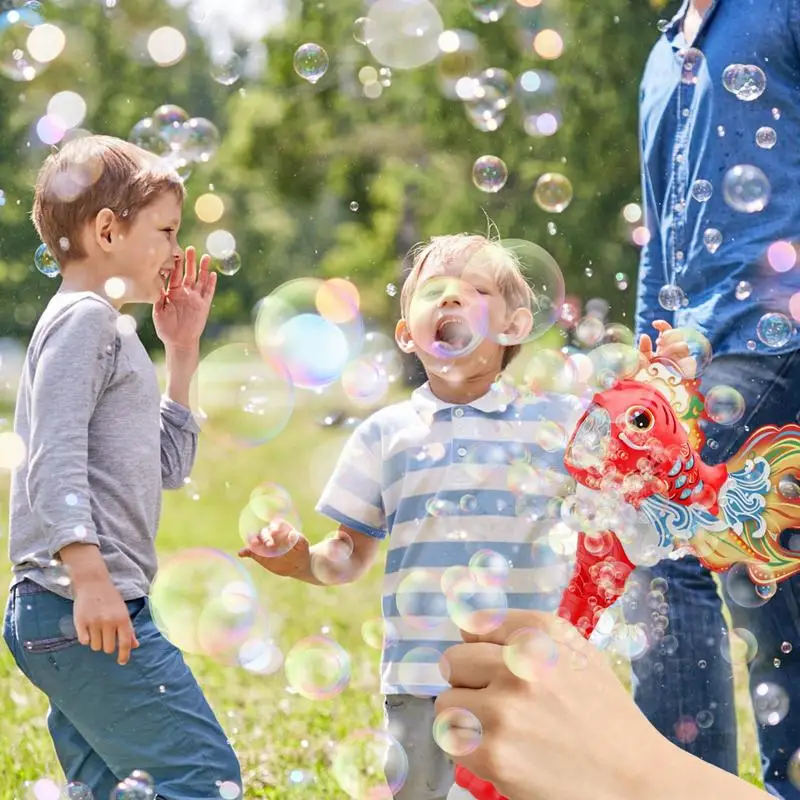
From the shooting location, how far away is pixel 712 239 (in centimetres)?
239

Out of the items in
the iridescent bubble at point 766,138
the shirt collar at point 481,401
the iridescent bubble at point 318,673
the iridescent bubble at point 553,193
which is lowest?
the iridescent bubble at point 318,673

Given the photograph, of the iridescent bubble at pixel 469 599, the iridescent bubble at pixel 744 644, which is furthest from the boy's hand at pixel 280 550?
the iridescent bubble at pixel 744 644

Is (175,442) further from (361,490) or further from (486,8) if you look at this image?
(486,8)

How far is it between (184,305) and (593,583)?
93cm

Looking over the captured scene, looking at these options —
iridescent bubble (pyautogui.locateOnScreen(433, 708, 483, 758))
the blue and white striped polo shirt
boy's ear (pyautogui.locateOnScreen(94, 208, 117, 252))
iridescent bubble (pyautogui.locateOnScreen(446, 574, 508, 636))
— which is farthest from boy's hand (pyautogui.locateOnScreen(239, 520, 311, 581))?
iridescent bubble (pyautogui.locateOnScreen(433, 708, 483, 758))

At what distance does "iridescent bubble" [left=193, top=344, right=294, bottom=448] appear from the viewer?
9.69 ft

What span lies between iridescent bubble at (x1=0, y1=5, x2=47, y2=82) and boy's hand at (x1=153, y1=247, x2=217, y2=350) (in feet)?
2.99

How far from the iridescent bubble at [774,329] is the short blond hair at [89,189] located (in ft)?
3.26

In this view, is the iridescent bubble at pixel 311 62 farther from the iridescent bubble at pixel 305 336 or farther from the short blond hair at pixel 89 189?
the short blond hair at pixel 89 189

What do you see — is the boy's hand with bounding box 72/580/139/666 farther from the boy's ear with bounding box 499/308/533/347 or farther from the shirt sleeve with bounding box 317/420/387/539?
the boy's ear with bounding box 499/308/533/347

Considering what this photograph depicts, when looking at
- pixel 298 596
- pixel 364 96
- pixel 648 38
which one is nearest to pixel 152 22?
pixel 364 96

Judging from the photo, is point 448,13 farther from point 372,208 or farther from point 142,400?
point 142,400

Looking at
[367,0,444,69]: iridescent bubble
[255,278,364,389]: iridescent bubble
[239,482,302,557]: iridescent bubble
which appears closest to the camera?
[239,482,302,557]: iridescent bubble

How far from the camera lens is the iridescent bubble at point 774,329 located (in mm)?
2254
